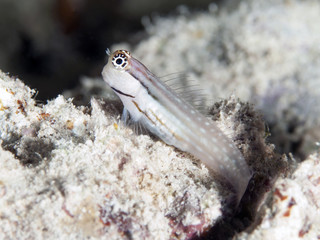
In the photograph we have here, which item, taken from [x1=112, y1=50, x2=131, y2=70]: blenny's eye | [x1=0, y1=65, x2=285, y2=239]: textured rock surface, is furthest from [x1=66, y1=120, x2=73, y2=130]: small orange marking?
[x1=112, y1=50, x2=131, y2=70]: blenny's eye

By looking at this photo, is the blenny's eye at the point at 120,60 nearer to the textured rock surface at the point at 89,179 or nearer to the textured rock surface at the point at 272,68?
the textured rock surface at the point at 89,179

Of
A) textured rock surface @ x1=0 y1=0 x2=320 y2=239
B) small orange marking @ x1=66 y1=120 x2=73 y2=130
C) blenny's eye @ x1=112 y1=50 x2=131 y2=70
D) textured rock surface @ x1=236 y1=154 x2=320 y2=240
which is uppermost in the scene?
blenny's eye @ x1=112 y1=50 x2=131 y2=70

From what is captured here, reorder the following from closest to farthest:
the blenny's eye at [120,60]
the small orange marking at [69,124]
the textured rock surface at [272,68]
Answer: the small orange marking at [69,124], the blenny's eye at [120,60], the textured rock surface at [272,68]

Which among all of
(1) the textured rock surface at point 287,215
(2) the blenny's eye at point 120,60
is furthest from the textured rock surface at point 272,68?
(1) the textured rock surface at point 287,215

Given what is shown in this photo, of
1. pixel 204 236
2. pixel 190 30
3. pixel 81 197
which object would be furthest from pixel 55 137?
pixel 190 30

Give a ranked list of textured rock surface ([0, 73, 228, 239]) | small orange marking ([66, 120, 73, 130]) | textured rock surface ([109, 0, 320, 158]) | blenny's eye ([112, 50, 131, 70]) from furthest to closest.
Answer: textured rock surface ([109, 0, 320, 158]), blenny's eye ([112, 50, 131, 70]), small orange marking ([66, 120, 73, 130]), textured rock surface ([0, 73, 228, 239])

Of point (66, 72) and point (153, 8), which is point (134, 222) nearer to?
point (66, 72)

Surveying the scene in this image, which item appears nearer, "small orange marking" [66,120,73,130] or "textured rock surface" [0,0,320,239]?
"textured rock surface" [0,0,320,239]

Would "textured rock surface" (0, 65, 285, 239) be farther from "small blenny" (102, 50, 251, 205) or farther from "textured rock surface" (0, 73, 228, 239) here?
"small blenny" (102, 50, 251, 205)

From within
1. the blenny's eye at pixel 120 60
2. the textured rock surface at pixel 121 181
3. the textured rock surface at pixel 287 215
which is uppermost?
the blenny's eye at pixel 120 60
